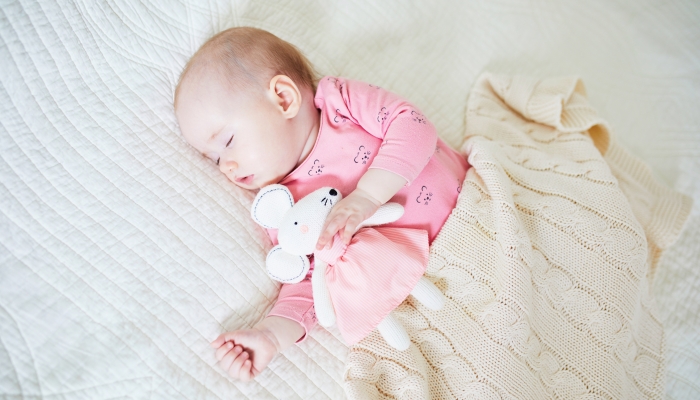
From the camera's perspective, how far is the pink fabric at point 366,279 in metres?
0.90

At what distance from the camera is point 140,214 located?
3.05 feet

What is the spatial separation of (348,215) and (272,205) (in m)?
0.18

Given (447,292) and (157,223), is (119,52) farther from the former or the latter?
(447,292)

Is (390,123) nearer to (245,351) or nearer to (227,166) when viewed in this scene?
(227,166)

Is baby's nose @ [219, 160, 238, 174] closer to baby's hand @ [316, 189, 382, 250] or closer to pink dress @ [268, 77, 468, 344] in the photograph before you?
pink dress @ [268, 77, 468, 344]

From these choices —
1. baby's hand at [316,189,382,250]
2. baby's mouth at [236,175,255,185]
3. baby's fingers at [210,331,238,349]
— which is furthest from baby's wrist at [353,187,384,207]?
baby's fingers at [210,331,238,349]

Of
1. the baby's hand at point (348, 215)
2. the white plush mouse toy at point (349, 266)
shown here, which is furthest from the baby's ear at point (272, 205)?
the baby's hand at point (348, 215)

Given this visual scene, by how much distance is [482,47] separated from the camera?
143 centimetres

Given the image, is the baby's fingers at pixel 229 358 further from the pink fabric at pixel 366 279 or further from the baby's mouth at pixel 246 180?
the baby's mouth at pixel 246 180

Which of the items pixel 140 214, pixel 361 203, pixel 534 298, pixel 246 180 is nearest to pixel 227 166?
pixel 246 180

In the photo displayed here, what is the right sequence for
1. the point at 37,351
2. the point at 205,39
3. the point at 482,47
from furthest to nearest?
the point at 482,47
the point at 205,39
the point at 37,351

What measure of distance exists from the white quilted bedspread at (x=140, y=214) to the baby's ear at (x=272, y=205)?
0.27ft

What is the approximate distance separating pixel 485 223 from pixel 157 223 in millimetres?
684

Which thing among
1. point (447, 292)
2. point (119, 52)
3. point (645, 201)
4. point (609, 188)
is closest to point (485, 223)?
point (447, 292)
